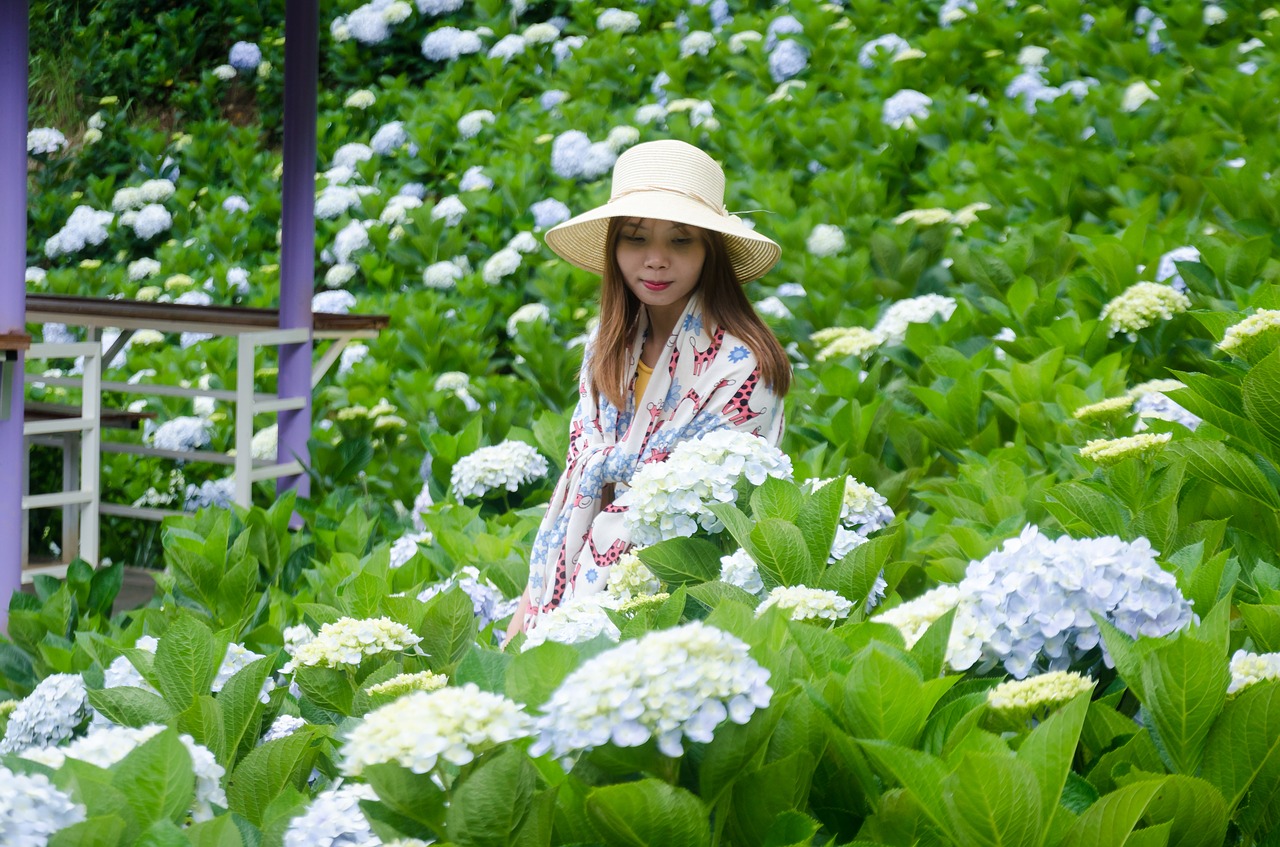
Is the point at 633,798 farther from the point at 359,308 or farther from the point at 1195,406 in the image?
the point at 359,308

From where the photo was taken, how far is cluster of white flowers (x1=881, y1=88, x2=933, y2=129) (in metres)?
5.84

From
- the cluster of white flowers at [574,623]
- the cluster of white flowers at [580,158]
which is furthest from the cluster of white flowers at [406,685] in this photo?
the cluster of white flowers at [580,158]

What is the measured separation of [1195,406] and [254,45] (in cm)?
834

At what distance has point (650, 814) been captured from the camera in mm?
969

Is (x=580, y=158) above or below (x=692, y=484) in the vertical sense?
above

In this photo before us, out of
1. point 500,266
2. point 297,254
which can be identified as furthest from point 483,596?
point 500,266

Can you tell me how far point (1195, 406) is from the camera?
188cm

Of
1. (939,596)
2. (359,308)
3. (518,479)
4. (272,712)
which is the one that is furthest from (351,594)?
(359,308)

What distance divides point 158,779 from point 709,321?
166 cm

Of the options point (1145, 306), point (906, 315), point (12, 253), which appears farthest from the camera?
point (906, 315)

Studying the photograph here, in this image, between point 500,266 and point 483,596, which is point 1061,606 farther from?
→ point 500,266

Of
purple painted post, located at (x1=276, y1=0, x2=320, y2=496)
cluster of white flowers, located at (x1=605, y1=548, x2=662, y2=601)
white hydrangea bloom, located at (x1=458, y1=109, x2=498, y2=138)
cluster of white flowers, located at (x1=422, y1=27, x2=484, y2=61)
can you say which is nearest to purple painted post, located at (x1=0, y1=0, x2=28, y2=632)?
purple painted post, located at (x1=276, y1=0, x2=320, y2=496)

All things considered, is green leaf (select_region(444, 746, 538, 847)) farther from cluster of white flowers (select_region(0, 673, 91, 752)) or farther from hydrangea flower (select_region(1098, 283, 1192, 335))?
hydrangea flower (select_region(1098, 283, 1192, 335))

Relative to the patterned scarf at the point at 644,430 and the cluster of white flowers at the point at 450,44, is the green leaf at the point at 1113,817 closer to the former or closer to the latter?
the patterned scarf at the point at 644,430
